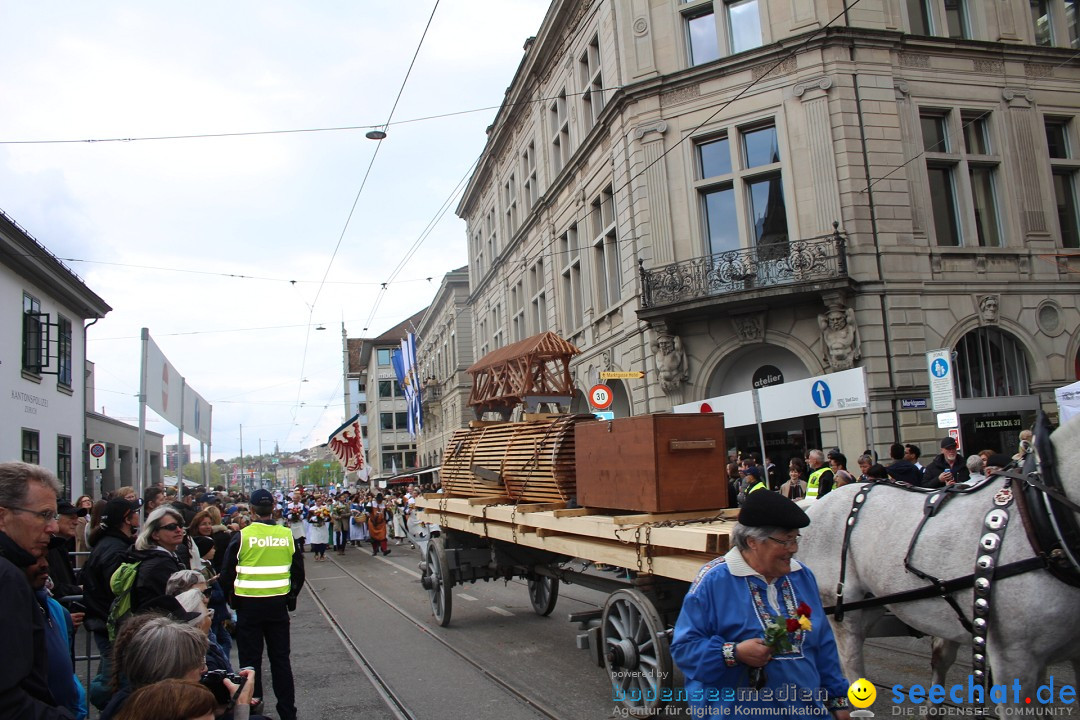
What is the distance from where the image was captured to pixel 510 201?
35562 millimetres

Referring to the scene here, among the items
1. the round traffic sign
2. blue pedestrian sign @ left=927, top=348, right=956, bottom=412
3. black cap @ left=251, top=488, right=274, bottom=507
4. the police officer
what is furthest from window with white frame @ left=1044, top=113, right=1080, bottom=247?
the police officer

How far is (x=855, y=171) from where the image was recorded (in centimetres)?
1869

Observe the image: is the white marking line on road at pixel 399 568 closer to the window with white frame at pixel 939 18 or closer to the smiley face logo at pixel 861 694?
the smiley face logo at pixel 861 694

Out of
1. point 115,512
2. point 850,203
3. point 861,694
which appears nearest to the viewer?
point 861,694

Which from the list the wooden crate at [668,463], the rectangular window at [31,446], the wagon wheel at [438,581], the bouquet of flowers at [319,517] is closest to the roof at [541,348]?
the wagon wheel at [438,581]

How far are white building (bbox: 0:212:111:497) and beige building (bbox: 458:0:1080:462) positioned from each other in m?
16.6

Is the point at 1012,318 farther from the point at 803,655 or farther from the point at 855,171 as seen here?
the point at 803,655

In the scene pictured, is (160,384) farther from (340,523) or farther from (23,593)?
(23,593)

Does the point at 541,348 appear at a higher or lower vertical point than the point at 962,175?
lower

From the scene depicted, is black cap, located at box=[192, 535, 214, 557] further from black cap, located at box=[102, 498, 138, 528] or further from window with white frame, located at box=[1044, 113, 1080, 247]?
window with white frame, located at box=[1044, 113, 1080, 247]

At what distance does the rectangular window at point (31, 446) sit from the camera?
22250 mm

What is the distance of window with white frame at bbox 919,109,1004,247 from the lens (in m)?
19.6

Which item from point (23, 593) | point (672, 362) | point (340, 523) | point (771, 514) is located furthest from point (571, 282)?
point (23, 593)

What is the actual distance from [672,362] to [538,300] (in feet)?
41.0
